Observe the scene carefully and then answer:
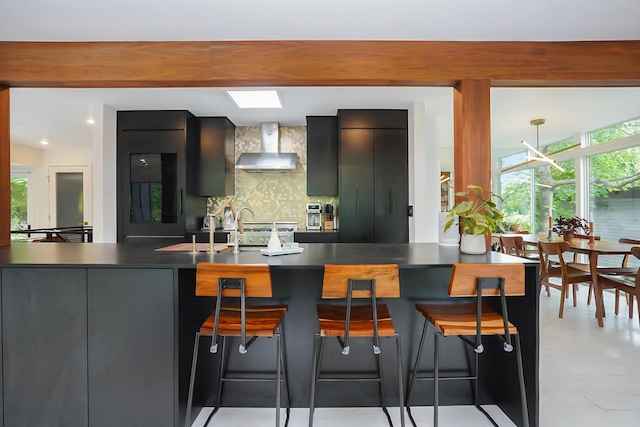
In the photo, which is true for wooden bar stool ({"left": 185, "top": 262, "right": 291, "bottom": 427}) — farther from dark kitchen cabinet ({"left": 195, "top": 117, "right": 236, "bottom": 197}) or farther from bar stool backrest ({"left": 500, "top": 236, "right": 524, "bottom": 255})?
bar stool backrest ({"left": 500, "top": 236, "right": 524, "bottom": 255})

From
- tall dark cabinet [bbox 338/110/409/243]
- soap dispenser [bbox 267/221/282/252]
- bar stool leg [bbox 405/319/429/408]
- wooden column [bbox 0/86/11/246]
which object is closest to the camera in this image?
bar stool leg [bbox 405/319/429/408]

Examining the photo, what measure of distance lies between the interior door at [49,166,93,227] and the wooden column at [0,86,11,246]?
541 centimetres

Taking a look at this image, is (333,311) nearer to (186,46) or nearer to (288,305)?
(288,305)

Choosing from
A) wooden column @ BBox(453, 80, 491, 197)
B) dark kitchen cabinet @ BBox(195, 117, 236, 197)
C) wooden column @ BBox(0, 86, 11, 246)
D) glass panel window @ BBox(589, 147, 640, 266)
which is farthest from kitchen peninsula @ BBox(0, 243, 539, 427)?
glass panel window @ BBox(589, 147, 640, 266)

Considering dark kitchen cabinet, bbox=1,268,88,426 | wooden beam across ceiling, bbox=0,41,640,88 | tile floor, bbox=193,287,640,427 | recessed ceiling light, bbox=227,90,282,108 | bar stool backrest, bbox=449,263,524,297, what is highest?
recessed ceiling light, bbox=227,90,282,108

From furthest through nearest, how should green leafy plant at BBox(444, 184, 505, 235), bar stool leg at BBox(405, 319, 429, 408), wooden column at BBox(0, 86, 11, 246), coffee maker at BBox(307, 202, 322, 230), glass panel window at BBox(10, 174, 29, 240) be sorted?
glass panel window at BBox(10, 174, 29, 240)
coffee maker at BBox(307, 202, 322, 230)
wooden column at BBox(0, 86, 11, 246)
green leafy plant at BBox(444, 184, 505, 235)
bar stool leg at BBox(405, 319, 429, 408)

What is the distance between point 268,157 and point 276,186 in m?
0.57

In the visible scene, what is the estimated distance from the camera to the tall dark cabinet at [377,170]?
14.6ft

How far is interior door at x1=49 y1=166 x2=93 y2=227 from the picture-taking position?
7.55 meters

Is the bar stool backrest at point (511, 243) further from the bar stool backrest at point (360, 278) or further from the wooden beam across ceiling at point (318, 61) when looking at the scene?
the bar stool backrest at point (360, 278)

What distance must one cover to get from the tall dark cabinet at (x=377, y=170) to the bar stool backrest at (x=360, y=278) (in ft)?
9.31

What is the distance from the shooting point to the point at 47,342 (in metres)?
1.80

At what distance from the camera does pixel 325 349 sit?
7.00ft

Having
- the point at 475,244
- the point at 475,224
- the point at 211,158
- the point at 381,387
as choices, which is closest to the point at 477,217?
the point at 475,224
